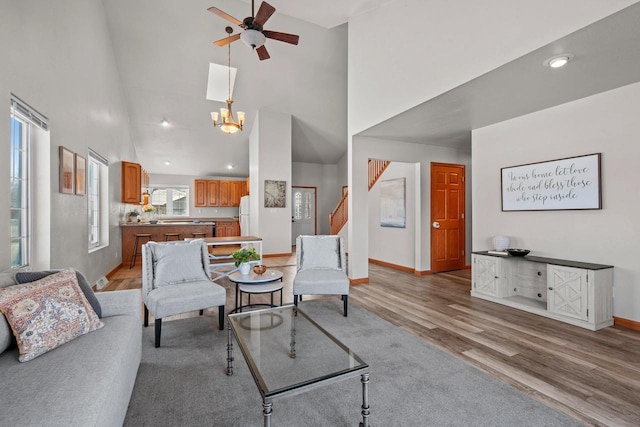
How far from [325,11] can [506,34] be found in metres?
3.14

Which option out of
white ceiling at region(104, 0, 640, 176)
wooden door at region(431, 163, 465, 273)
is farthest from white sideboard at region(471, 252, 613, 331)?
white ceiling at region(104, 0, 640, 176)

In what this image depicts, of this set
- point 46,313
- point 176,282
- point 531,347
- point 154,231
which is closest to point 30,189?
point 176,282

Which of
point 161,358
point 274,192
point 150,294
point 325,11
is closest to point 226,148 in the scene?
point 274,192

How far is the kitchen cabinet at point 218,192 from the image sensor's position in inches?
382

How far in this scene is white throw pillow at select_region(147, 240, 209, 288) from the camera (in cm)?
292

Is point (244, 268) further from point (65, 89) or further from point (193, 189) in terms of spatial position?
point (193, 189)

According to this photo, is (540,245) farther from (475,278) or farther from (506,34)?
(506,34)

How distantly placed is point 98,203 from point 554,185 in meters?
6.66

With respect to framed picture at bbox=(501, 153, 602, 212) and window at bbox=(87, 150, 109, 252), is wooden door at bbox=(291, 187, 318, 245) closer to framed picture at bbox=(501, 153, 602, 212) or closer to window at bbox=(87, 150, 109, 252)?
window at bbox=(87, 150, 109, 252)

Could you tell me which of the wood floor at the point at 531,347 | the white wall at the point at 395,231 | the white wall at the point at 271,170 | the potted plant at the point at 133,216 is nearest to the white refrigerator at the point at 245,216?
the white wall at the point at 271,170

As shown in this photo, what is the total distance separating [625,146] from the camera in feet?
10.1

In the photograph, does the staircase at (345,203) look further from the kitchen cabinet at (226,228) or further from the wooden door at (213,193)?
the wooden door at (213,193)

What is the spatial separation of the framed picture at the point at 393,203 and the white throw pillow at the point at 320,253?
2.61 metres

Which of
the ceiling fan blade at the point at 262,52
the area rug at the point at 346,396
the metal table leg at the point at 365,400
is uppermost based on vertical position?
the ceiling fan blade at the point at 262,52
